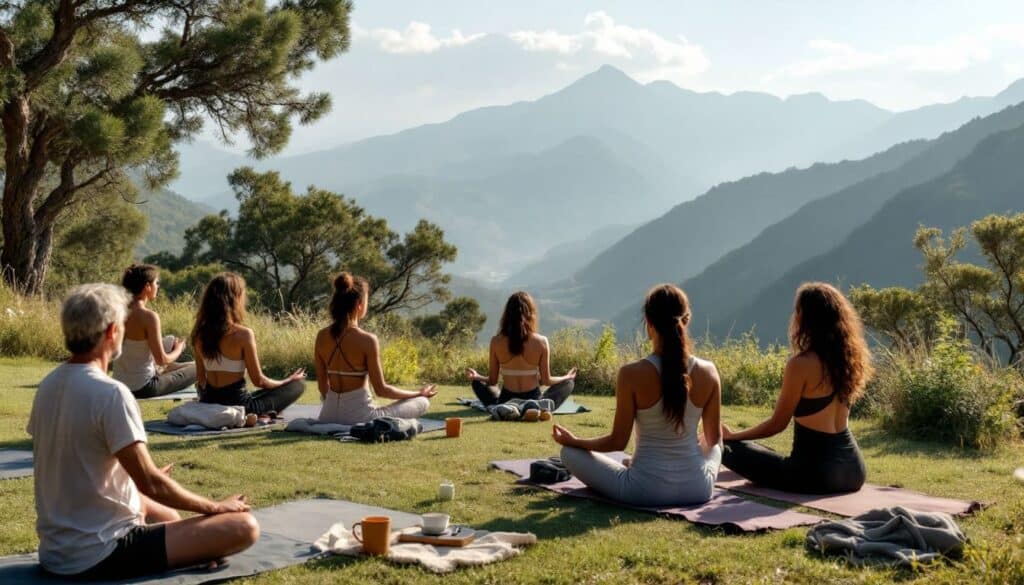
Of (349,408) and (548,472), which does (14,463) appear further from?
(548,472)

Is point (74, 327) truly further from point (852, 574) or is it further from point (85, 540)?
point (852, 574)

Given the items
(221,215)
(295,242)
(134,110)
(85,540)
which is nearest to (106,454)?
(85,540)

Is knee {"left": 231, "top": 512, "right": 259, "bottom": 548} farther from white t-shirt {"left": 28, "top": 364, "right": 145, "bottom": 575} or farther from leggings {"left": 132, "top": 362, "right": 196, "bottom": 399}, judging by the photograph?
leggings {"left": 132, "top": 362, "right": 196, "bottom": 399}

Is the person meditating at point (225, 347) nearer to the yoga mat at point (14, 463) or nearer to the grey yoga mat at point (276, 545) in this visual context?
the yoga mat at point (14, 463)

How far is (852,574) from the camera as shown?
4.12 meters

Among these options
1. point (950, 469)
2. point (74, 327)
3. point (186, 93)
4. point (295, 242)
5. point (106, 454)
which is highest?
point (186, 93)

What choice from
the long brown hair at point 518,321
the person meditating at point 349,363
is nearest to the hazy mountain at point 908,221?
the long brown hair at point 518,321

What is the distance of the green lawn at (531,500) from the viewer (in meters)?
4.11

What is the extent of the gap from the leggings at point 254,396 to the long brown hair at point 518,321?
6.85 feet

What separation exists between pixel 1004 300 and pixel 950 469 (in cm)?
1708

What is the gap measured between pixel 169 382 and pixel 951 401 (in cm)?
783

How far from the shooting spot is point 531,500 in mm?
5734

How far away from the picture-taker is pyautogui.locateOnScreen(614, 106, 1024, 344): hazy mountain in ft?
499

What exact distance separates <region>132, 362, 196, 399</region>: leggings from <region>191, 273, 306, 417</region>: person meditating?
1.70 m
